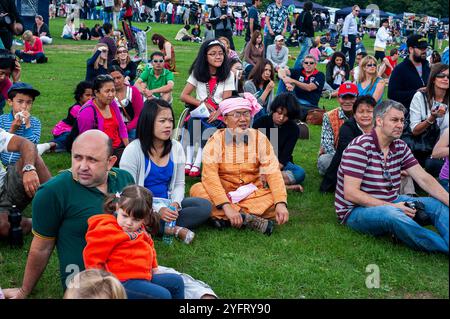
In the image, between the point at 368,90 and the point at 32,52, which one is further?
the point at 32,52

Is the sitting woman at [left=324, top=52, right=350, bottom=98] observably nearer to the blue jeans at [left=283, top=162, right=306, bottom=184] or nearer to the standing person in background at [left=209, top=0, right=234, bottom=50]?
the standing person in background at [left=209, top=0, right=234, bottom=50]

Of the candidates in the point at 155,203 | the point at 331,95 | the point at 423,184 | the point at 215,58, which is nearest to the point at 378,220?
the point at 423,184

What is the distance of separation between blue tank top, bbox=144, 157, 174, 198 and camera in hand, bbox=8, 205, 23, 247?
43.4 inches

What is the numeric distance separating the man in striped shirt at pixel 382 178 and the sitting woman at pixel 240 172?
2.26ft

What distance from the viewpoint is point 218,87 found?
7488 mm

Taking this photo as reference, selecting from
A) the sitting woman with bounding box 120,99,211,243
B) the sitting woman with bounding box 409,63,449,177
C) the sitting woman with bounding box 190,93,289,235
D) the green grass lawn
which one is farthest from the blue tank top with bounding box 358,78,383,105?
the sitting woman with bounding box 120,99,211,243

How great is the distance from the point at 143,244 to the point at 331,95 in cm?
1045

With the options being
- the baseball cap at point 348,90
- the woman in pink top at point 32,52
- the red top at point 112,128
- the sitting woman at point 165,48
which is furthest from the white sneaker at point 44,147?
the woman in pink top at point 32,52

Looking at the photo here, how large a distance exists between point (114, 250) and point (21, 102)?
332 cm

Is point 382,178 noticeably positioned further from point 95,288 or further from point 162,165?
point 95,288

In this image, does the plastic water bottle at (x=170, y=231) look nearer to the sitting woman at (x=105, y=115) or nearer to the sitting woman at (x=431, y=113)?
the sitting woman at (x=105, y=115)

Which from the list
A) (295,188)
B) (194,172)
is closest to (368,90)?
(295,188)

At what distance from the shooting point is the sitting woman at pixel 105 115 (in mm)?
6816
